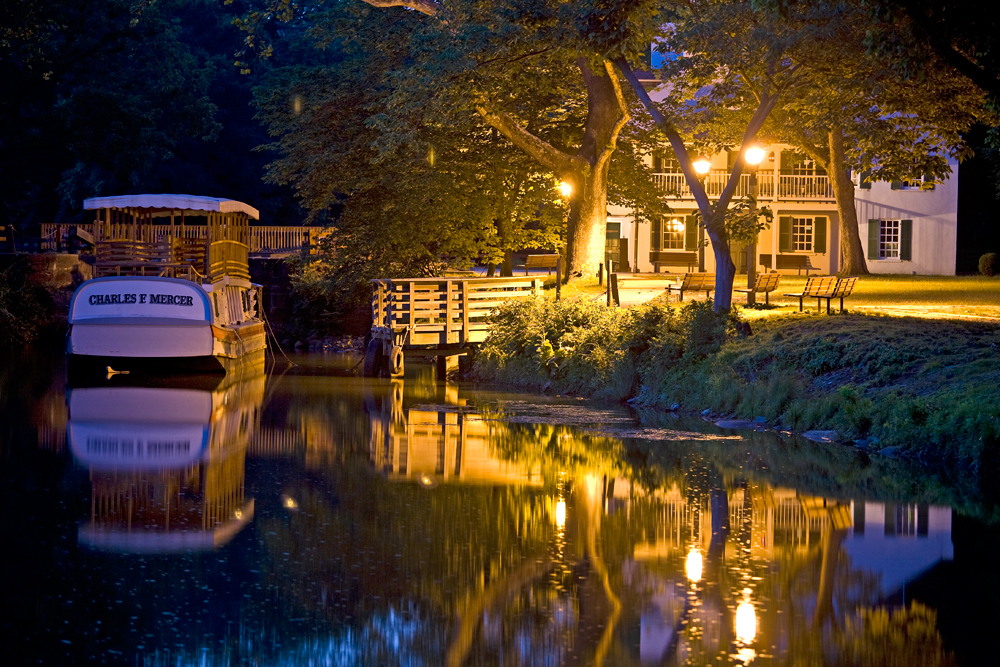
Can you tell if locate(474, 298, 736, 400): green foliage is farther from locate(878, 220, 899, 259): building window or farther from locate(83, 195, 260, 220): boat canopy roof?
locate(878, 220, 899, 259): building window

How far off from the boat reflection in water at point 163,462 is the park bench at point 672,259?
97.0 ft

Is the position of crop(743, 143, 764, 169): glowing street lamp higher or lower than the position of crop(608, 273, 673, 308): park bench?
higher

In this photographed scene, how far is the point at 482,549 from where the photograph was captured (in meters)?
10.5

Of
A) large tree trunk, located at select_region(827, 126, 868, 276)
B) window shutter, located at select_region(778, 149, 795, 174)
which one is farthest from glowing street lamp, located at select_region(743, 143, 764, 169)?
window shutter, located at select_region(778, 149, 795, 174)

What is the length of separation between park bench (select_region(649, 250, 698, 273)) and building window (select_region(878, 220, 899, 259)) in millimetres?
7461

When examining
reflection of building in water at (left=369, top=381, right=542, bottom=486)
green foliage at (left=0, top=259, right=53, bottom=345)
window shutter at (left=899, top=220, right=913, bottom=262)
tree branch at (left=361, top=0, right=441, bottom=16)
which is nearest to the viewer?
reflection of building in water at (left=369, top=381, right=542, bottom=486)

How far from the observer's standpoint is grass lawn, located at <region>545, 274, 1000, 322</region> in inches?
1078

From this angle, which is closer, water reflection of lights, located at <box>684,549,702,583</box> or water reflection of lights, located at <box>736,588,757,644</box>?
water reflection of lights, located at <box>736,588,757,644</box>

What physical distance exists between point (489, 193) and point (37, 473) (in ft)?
79.9

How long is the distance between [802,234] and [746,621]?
1829 inches

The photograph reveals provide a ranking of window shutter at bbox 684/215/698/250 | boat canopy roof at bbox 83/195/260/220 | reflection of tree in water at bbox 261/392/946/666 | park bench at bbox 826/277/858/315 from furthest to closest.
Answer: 1. window shutter at bbox 684/215/698/250
2. boat canopy roof at bbox 83/195/260/220
3. park bench at bbox 826/277/858/315
4. reflection of tree in water at bbox 261/392/946/666

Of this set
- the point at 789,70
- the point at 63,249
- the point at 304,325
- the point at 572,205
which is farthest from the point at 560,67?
the point at 63,249

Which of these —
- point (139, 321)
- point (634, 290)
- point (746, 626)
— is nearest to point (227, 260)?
point (139, 321)

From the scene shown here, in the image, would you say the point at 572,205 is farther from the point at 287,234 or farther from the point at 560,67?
the point at 287,234
